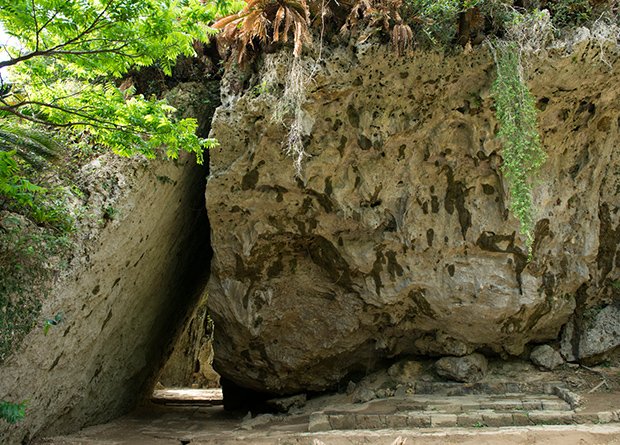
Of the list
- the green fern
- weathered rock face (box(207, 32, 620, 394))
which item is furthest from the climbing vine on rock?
the green fern

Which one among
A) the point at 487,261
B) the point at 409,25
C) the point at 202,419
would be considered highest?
the point at 409,25

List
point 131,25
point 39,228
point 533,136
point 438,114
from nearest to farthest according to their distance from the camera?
1. point 131,25
2. point 39,228
3. point 533,136
4. point 438,114

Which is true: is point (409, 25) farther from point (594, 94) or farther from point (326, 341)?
point (326, 341)

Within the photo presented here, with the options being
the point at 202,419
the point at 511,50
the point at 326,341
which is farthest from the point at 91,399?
the point at 511,50

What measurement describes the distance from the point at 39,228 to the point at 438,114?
21.8ft

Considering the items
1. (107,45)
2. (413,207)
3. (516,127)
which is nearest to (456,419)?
(413,207)

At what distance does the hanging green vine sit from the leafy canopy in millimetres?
4492

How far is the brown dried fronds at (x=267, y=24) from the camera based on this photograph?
6262mm

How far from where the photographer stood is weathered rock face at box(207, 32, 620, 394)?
22.7 feet

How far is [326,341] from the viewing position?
9328mm

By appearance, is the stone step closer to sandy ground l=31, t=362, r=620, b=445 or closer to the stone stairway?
the stone stairway

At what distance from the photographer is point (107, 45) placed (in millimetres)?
4348

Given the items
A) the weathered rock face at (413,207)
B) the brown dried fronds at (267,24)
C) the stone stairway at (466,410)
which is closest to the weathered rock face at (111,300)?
the weathered rock face at (413,207)

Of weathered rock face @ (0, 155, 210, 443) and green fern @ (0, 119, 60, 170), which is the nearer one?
green fern @ (0, 119, 60, 170)
